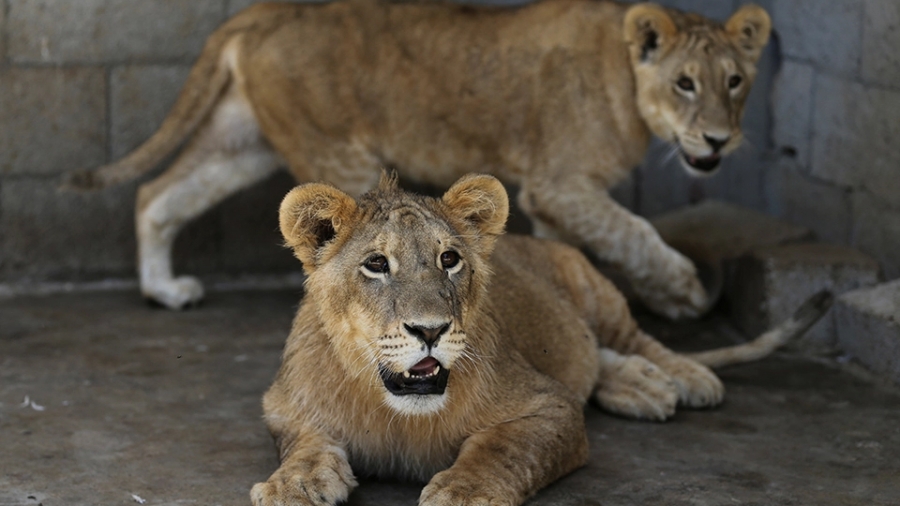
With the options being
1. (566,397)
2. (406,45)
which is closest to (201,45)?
(406,45)

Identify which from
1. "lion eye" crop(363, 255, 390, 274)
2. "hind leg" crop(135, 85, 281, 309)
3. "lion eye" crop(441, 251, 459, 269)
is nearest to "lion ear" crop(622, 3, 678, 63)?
"hind leg" crop(135, 85, 281, 309)

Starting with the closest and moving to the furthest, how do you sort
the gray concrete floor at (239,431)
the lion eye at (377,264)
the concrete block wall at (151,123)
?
1. the lion eye at (377,264)
2. the gray concrete floor at (239,431)
3. the concrete block wall at (151,123)

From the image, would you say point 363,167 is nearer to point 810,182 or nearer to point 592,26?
point 592,26

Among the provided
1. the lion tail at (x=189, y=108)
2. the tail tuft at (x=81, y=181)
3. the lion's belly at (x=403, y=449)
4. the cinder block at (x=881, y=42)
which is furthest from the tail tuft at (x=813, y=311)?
the tail tuft at (x=81, y=181)

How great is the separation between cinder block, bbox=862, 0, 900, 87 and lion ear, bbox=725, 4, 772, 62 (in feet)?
1.70

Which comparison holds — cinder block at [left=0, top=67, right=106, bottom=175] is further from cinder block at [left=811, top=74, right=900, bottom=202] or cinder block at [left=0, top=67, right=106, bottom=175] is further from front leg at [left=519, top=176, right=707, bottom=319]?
cinder block at [left=811, top=74, right=900, bottom=202]

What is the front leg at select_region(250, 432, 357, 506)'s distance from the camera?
3049 millimetres

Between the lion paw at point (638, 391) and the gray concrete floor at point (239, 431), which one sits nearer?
the gray concrete floor at point (239, 431)

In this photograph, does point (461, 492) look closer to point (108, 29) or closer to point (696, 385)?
point (696, 385)

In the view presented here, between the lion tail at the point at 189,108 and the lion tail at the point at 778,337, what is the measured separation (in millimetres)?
2548

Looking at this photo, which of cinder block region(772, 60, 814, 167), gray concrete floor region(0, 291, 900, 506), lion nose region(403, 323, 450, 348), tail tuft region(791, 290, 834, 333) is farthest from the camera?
cinder block region(772, 60, 814, 167)

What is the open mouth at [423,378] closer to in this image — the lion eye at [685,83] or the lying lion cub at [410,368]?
the lying lion cub at [410,368]

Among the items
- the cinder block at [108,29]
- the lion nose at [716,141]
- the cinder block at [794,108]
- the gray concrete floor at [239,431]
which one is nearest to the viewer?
the gray concrete floor at [239,431]

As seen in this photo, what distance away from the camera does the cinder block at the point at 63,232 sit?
6.09 metres
